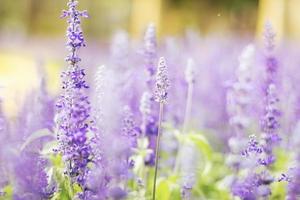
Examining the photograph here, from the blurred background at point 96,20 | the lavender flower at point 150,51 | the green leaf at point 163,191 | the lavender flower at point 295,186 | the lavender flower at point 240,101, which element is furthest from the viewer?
the blurred background at point 96,20

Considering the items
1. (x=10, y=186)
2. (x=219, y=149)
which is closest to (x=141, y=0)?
(x=219, y=149)

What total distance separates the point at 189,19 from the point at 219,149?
10511mm

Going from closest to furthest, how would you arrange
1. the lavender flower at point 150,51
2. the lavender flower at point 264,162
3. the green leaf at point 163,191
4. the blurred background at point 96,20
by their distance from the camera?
the lavender flower at point 264,162, the green leaf at point 163,191, the lavender flower at point 150,51, the blurred background at point 96,20

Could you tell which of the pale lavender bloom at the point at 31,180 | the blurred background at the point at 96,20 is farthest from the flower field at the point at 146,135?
the blurred background at the point at 96,20

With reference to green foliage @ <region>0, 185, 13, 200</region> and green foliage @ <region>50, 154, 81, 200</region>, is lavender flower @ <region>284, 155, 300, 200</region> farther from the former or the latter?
green foliage @ <region>0, 185, 13, 200</region>

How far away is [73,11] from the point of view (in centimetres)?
264

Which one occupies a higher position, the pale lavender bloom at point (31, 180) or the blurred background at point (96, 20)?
the blurred background at point (96, 20)

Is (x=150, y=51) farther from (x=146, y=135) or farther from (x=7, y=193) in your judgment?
(x=7, y=193)

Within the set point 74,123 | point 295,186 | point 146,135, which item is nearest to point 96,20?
point 146,135

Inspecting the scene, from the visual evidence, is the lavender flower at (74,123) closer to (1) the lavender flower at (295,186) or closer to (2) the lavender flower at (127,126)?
(2) the lavender flower at (127,126)

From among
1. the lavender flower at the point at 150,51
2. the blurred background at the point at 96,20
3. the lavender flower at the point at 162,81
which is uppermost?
the blurred background at the point at 96,20

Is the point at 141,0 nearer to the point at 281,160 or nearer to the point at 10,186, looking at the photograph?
the point at 281,160

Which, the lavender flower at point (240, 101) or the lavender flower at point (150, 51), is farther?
the lavender flower at point (240, 101)

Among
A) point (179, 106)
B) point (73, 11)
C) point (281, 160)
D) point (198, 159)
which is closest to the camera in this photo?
point (73, 11)
